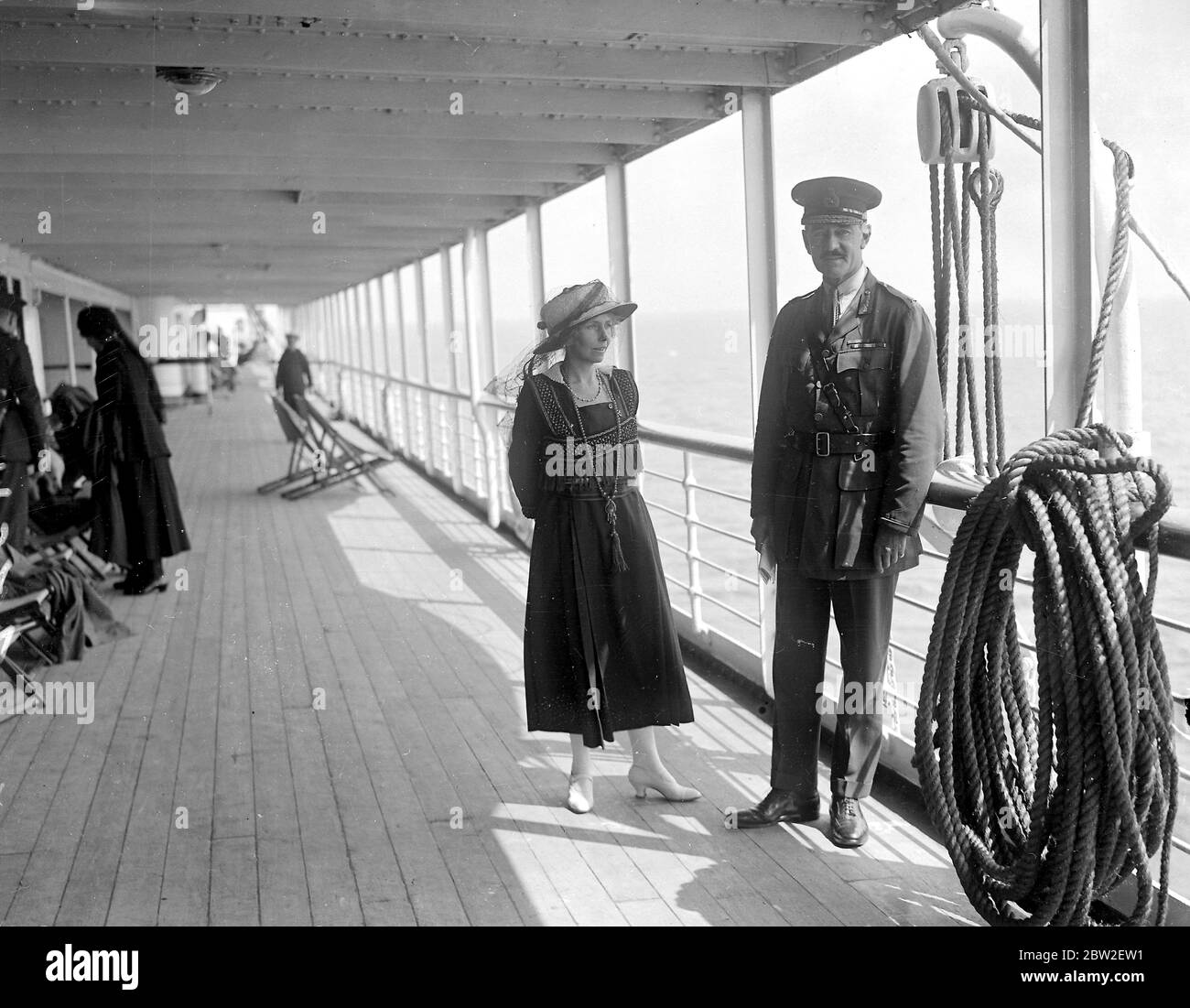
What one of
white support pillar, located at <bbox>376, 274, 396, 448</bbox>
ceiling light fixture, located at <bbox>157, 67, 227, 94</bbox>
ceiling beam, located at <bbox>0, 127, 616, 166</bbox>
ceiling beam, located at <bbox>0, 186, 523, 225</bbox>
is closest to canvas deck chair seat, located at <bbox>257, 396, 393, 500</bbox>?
ceiling beam, located at <bbox>0, 186, 523, 225</bbox>

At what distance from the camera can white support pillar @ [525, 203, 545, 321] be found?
19.1 feet

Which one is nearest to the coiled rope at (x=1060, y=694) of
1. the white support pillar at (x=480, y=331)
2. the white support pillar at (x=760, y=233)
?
the white support pillar at (x=760, y=233)

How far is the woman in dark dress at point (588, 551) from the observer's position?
265 centimetres

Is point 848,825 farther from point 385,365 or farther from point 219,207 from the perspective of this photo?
point 385,365

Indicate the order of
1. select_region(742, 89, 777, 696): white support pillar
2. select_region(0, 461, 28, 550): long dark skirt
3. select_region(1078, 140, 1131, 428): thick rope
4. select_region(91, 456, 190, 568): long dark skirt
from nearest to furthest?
select_region(1078, 140, 1131, 428): thick rope < select_region(742, 89, 777, 696): white support pillar < select_region(0, 461, 28, 550): long dark skirt < select_region(91, 456, 190, 568): long dark skirt

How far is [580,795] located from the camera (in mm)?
2793

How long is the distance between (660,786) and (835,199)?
137 centimetres

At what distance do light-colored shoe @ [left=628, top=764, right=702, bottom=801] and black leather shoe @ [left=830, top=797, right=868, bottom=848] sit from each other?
0.41 meters

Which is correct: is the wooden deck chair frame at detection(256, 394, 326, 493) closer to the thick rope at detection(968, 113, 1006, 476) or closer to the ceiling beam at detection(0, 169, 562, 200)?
the ceiling beam at detection(0, 169, 562, 200)

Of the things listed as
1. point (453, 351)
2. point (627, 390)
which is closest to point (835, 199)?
point (627, 390)

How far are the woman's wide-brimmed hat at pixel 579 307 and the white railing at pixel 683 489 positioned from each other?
2.02 ft

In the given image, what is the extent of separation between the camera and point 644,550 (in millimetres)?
2732
